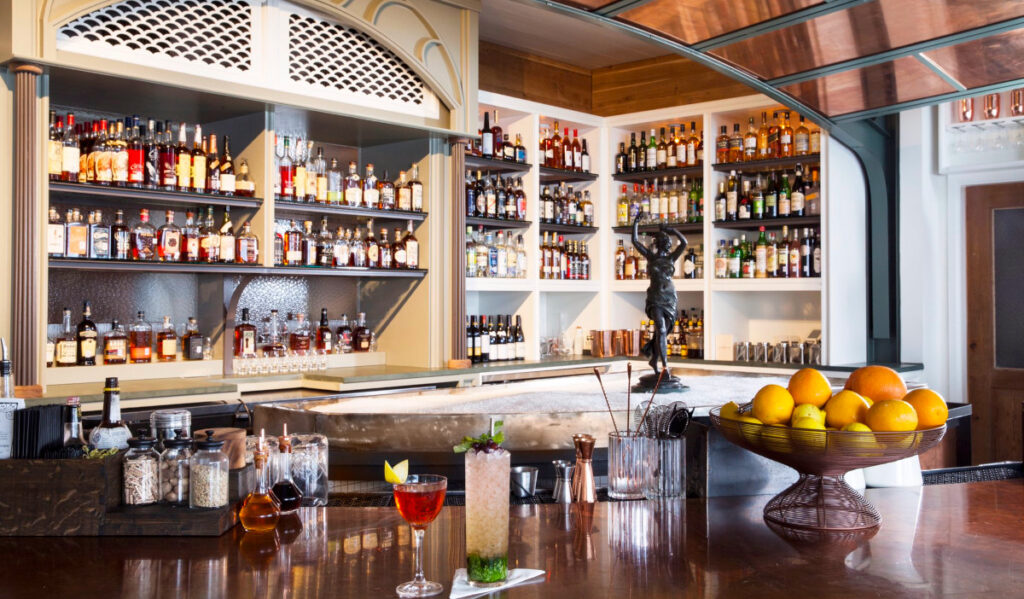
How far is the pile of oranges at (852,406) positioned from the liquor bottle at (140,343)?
301cm

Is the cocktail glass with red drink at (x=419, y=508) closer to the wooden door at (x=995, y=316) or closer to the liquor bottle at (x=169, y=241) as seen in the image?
the liquor bottle at (x=169, y=241)

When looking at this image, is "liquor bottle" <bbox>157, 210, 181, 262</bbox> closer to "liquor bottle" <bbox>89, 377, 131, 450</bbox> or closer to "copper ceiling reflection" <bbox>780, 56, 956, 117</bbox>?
"liquor bottle" <bbox>89, 377, 131, 450</bbox>

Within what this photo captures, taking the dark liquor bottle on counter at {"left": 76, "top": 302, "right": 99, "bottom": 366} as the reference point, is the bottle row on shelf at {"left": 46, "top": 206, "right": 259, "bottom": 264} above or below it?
above

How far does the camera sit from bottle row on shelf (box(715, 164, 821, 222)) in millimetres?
5055

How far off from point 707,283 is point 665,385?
2.25m

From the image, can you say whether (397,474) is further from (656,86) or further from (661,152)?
(656,86)

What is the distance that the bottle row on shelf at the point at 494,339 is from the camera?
502 centimetres

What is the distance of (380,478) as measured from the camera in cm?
219

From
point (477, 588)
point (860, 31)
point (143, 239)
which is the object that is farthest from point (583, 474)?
point (143, 239)

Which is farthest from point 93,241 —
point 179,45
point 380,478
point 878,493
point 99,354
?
point 878,493

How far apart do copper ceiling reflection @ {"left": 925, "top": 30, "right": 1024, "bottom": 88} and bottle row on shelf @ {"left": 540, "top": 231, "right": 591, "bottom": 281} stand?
261 centimetres

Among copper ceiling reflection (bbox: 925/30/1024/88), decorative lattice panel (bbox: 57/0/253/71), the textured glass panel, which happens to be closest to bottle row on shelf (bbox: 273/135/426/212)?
decorative lattice panel (bbox: 57/0/253/71)

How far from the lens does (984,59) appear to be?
10.5 feet

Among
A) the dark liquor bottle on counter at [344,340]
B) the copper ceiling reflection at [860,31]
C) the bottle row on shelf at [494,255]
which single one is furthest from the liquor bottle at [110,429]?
the bottle row on shelf at [494,255]
